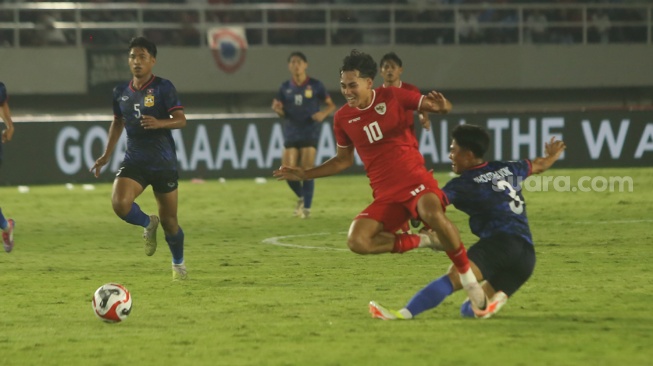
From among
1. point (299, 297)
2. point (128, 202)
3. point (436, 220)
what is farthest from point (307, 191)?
point (436, 220)

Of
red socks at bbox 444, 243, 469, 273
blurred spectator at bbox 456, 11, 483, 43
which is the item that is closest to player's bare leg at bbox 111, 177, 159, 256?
red socks at bbox 444, 243, 469, 273

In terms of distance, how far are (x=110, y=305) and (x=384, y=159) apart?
235cm

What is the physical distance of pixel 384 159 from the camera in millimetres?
9484

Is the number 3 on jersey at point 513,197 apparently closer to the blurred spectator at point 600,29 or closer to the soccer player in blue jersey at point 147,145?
the soccer player in blue jersey at point 147,145

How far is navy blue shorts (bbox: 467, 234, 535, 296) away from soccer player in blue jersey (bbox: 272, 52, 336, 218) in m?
9.72

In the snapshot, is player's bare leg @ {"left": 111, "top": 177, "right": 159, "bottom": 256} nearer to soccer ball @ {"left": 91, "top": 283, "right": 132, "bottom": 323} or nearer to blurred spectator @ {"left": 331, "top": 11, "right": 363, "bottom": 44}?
soccer ball @ {"left": 91, "top": 283, "right": 132, "bottom": 323}

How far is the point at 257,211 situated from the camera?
62.1 feet

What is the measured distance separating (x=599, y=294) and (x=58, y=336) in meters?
4.25

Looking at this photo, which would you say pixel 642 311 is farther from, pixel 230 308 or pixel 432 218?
pixel 230 308

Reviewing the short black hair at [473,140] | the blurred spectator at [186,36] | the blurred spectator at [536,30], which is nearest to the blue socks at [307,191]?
the short black hair at [473,140]

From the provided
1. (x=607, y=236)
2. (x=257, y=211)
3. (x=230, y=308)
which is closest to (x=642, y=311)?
(x=230, y=308)

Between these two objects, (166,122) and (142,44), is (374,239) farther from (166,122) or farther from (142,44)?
(142,44)

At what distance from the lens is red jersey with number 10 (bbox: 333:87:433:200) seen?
9398 mm

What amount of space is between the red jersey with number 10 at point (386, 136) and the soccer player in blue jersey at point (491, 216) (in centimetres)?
66
